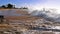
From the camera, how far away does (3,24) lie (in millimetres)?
4105

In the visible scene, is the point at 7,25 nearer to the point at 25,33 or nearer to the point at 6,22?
the point at 6,22

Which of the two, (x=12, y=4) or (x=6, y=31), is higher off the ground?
(x=12, y=4)

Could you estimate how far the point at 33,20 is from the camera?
4.18 metres

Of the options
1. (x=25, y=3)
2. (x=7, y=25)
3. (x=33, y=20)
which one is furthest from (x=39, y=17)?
(x=7, y=25)

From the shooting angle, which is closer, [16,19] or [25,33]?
[25,33]

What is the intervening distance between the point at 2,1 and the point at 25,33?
0.87m

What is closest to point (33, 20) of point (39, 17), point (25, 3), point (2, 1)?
point (39, 17)

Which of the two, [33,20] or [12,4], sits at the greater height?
[12,4]

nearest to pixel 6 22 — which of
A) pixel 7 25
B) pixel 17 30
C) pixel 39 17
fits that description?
pixel 7 25

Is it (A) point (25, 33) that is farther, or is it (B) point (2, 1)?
(B) point (2, 1)

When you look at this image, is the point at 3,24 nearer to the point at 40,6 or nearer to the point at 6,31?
the point at 6,31

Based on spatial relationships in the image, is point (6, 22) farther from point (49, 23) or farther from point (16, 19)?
point (49, 23)

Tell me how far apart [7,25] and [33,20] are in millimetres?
554

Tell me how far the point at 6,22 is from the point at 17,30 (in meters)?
0.33
